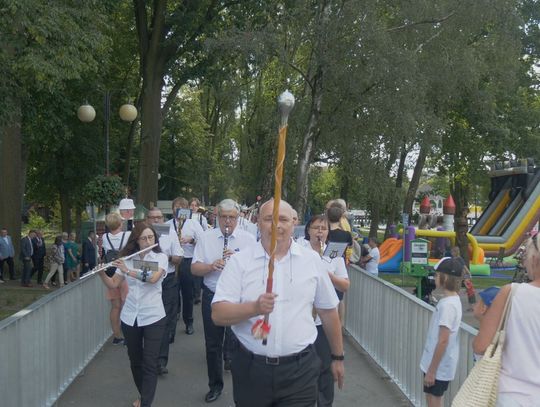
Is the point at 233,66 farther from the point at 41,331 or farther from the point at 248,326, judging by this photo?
the point at 248,326

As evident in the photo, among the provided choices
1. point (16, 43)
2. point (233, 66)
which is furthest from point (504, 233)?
point (16, 43)

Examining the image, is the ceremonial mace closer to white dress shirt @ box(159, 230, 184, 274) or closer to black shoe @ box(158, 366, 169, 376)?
white dress shirt @ box(159, 230, 184, 274)

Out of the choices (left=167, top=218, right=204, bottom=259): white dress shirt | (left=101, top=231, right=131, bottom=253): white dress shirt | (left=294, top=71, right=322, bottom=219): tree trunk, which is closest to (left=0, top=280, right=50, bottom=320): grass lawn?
(left=167, top=218, right=204, bottom=259): white dress shirt

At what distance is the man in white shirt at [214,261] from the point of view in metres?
6.84

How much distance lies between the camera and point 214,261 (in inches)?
269

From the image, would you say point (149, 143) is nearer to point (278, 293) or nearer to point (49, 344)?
point (49, 344)

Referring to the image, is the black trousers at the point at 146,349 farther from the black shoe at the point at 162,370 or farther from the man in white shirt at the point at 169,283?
the black shoe at the point at 162,370

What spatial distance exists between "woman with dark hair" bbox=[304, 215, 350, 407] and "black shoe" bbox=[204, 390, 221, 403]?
154 cm

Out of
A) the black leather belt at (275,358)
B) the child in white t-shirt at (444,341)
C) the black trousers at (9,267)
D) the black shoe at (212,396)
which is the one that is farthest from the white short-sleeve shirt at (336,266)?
the black trousers at (9,267)

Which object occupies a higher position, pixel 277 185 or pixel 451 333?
pixel 277 185

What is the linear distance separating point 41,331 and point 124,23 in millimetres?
26214

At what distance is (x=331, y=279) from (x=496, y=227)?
1010 inches

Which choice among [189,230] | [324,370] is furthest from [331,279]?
[189,230]

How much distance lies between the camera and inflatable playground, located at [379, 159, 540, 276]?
23.2m
